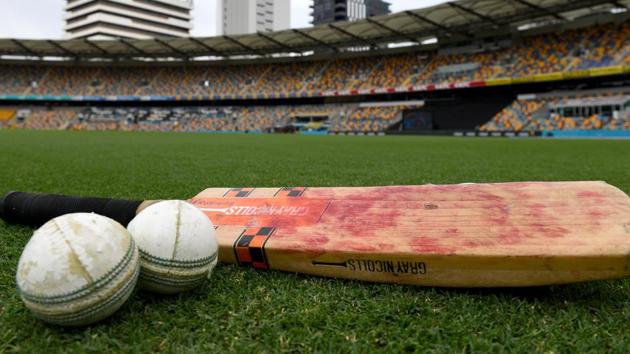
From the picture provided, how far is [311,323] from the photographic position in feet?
4.85

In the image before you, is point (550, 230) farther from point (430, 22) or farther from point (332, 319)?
point (430, 22)

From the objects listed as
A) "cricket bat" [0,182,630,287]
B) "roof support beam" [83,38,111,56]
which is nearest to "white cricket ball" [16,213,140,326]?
"cricket bat" [0,182,630,287]

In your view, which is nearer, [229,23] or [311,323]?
[311,323]

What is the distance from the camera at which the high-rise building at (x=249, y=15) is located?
4001 inches

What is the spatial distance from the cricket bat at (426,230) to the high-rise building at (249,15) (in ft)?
343

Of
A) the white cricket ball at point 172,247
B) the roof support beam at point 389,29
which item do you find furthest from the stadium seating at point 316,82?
the white cricket ball at point 172,247

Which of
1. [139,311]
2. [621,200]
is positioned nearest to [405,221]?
[621,200]

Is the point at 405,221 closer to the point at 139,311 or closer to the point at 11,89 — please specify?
the point at 139,311

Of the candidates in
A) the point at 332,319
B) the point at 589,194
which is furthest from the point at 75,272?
the point at 589,194

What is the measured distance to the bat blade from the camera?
5.16 ft

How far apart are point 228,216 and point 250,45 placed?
113 feet

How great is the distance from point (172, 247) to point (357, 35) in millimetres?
31494

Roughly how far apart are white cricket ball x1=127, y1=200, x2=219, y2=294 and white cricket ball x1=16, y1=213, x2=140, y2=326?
13cm

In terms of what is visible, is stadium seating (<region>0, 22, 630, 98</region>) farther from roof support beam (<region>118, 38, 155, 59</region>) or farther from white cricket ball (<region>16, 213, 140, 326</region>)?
white cricket ball (<region>16, 213, 140, 326</region>)
